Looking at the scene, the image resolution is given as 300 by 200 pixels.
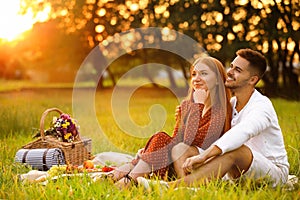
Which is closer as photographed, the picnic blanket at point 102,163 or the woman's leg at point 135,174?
the woman's leg at point 135,174

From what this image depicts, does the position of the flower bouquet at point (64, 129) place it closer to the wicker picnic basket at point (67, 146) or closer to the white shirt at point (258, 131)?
the wicker picnic basket at point (67, 146)

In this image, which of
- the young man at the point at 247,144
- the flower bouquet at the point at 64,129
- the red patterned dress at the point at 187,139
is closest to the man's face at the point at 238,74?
the young man at the point at 247,144

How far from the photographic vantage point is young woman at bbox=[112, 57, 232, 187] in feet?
13.0

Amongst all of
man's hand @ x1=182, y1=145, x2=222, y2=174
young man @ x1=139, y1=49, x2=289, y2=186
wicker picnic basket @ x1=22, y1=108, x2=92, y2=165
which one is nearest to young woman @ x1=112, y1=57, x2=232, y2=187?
young man @ x1=139, y1=49, x2=289, y2=186

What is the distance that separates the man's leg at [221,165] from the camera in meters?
3.61

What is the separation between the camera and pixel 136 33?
1501 cm

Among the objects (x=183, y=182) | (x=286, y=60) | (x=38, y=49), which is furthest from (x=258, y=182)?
(x=38, y=49)

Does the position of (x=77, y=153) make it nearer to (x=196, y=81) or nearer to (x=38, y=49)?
(x=196, y=81)

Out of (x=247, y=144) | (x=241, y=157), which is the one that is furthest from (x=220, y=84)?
(x=241, y=157)

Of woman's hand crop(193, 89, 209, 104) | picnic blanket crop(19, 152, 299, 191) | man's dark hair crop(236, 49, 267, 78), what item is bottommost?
picnic blanket crop(19, 152, 299, 191)

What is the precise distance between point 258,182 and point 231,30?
9394 mm

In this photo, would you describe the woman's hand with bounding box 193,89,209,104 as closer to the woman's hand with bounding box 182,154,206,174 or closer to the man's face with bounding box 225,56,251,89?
the man's face with bounding box 225,56,251,89

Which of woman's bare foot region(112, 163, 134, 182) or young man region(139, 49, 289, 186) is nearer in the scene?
young man region(139, 49, 289, 186)

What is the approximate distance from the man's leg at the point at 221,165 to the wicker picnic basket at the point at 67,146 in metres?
1.87
